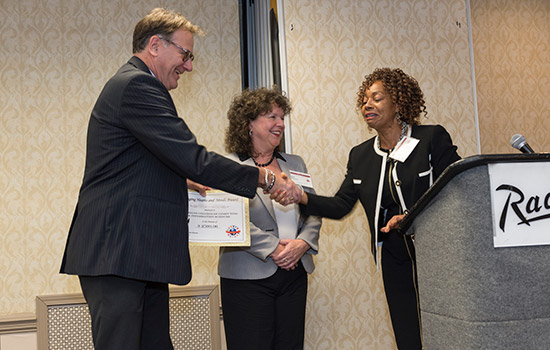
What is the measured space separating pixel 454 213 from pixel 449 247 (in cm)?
10

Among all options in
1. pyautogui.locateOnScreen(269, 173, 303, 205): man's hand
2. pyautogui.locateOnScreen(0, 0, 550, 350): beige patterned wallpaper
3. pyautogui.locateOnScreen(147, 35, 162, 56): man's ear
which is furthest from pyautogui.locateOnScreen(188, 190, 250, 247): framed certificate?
pyautogui.locateOnScreen(0, 0, 550, 350): beige patterned wallpaper

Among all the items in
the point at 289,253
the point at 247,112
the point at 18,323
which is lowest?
the point at 18,323

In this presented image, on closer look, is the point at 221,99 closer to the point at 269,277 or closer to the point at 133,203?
the point at 269,277

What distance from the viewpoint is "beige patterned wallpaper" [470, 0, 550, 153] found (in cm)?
458

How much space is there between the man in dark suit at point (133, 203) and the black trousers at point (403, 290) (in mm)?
886

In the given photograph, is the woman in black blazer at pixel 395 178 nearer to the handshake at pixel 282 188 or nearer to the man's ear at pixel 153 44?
the handshake at pixel 282 188

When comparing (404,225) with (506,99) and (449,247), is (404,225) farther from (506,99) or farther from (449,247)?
(506,99)

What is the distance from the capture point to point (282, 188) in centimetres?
239

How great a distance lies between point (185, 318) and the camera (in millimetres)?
3852

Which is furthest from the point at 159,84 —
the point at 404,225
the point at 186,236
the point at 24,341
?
the point at 24,341

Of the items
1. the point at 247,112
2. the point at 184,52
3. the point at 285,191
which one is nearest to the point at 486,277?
the point at 285,191

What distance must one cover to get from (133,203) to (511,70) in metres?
3.96

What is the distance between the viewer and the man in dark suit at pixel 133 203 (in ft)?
5.68

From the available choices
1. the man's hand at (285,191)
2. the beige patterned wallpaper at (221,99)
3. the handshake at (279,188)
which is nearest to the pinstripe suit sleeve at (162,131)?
the handshake at (279,188)
